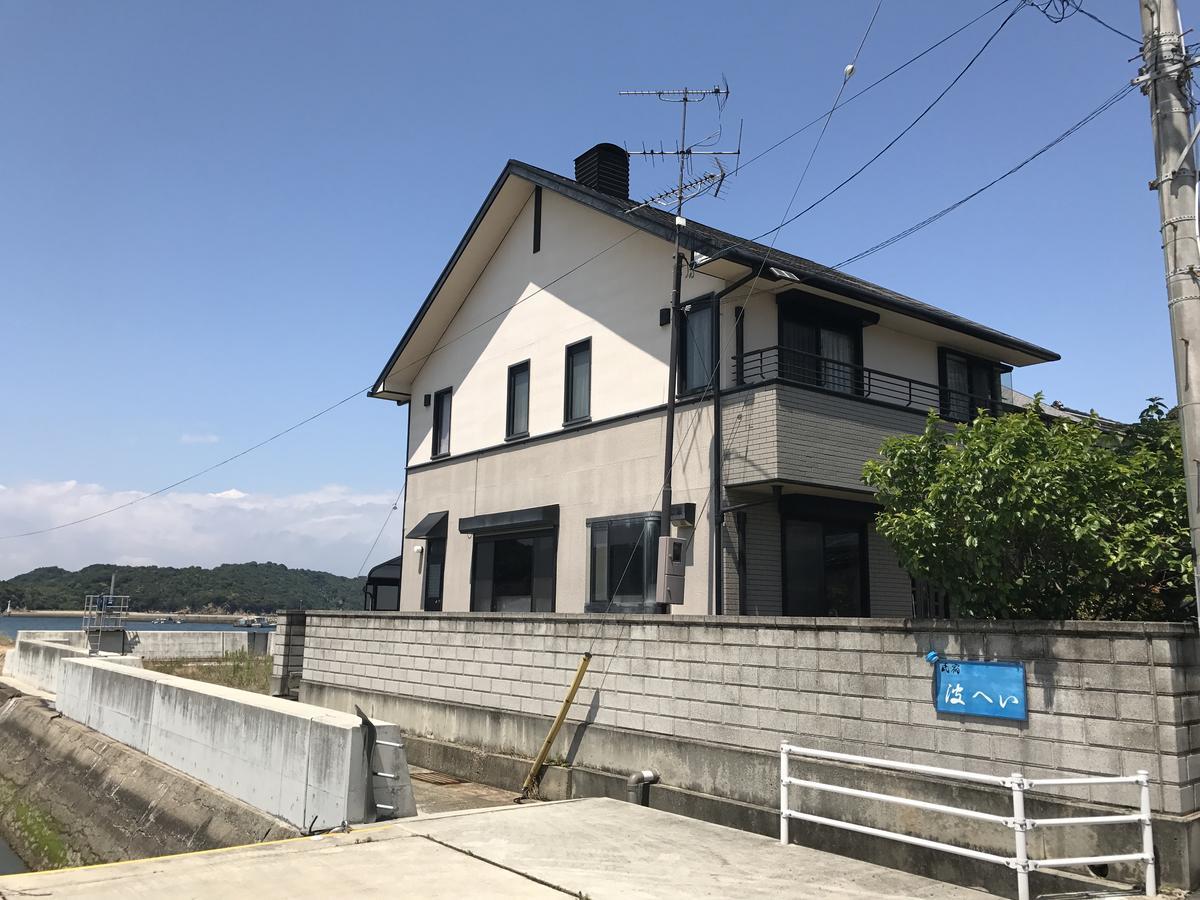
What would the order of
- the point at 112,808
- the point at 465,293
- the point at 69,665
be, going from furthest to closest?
the point at 465,293 → the point at 69,665 → the point at 112,808

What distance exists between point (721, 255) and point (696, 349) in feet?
7.28

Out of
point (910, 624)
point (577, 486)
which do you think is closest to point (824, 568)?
point (577, 486)

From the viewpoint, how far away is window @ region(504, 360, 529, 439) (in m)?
19.6

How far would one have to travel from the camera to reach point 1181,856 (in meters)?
6.49

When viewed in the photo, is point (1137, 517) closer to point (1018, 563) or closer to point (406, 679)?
point (1018, 563)

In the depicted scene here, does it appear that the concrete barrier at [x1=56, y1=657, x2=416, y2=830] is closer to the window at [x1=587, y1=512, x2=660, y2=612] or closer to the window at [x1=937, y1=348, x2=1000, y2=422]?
the window at [x1=587, y1=512, x2=660, y2=612]

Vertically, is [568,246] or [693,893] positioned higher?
[568,246]

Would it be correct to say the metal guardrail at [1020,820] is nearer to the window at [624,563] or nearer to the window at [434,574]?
the window at [624,563]

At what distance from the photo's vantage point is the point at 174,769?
44.8 ft

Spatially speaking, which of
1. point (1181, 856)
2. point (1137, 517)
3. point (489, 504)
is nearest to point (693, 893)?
point (1181, 856)

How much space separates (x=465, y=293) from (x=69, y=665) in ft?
40.7

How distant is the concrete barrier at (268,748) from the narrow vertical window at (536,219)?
36.6ft

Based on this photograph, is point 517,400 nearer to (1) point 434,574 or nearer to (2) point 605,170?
(1) point 434,574

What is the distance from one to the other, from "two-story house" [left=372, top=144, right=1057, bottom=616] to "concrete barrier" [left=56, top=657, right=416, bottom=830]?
6375 millimetres
